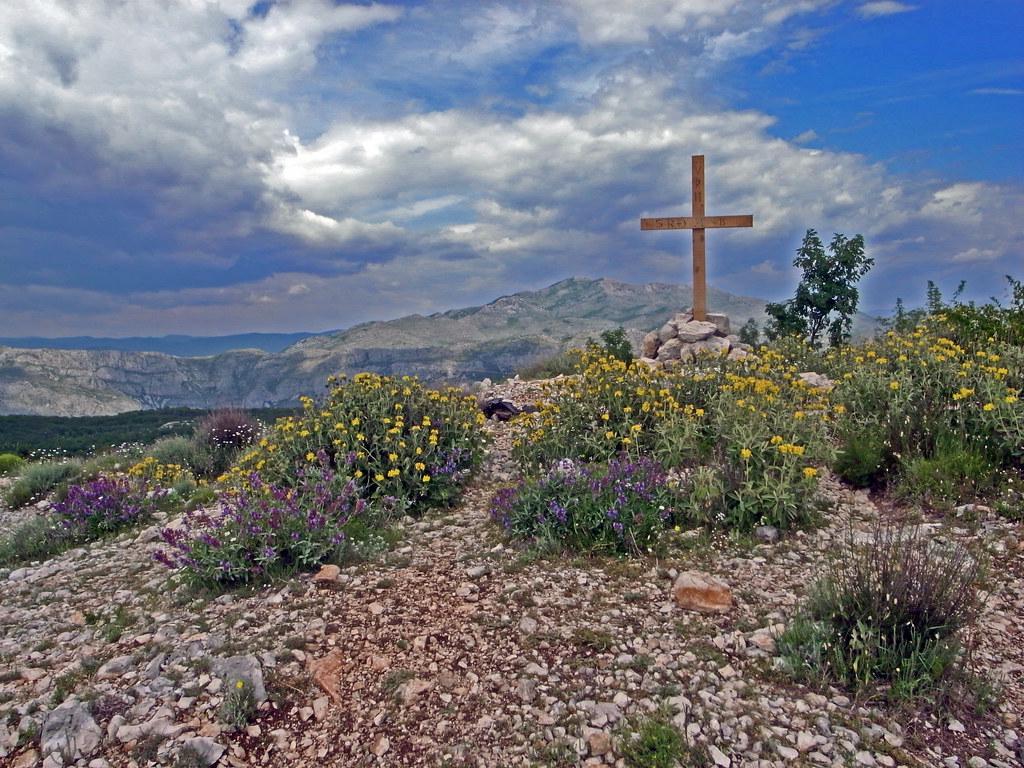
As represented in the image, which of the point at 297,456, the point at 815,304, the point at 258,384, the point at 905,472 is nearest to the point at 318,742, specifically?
the point at 297,456

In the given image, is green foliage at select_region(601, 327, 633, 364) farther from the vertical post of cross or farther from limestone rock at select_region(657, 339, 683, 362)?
the vertical post of cross

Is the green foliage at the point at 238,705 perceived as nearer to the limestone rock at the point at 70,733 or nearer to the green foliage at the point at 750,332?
the limestone rock at the point at 70,733

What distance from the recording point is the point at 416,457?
6.99 m

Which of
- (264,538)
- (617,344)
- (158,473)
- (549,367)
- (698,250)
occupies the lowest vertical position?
(158,473)

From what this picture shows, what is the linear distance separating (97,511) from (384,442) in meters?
3.76

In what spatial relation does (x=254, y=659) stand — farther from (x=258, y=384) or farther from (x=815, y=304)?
(x=258, y=384)

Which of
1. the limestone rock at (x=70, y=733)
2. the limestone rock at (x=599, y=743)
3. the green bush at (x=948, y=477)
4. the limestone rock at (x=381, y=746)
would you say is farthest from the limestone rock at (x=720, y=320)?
the limestone rock at (x=70, y=733)

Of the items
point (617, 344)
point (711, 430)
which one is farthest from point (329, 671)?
point (617, 344)

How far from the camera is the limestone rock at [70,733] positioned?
3.19 metres

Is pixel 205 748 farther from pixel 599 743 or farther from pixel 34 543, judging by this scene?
pixel 34 543

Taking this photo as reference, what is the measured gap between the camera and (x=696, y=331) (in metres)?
13.6

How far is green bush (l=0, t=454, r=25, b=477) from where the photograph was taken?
14.8 metres

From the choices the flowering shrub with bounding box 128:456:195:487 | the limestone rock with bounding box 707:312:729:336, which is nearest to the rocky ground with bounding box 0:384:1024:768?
the flowering shrub with bounding box 128:456:195:487

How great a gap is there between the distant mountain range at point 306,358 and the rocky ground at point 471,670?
4269 inches
